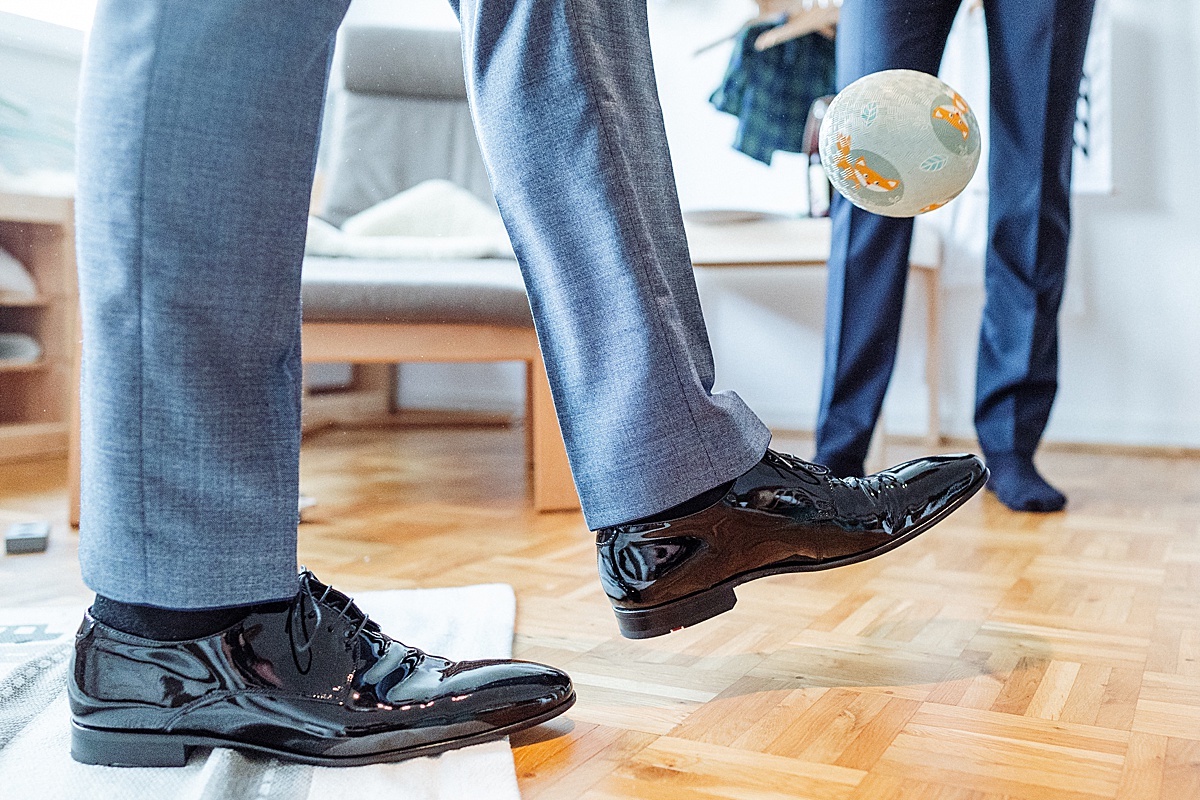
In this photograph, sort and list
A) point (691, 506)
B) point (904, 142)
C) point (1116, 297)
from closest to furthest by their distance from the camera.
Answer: point (691, 506), point (904, 142), point (1116, 297)

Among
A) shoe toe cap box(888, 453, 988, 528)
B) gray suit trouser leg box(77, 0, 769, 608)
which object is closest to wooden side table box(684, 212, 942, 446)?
shoe toe cap box(888, 453, 988, 528)

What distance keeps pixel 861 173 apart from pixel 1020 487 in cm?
62

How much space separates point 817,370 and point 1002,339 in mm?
841

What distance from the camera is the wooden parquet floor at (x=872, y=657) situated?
50 centimetres

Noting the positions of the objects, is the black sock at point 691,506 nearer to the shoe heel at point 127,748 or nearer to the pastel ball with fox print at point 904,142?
the shoe heel at point 127,748

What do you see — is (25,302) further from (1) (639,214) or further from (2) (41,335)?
(1) (639,214)

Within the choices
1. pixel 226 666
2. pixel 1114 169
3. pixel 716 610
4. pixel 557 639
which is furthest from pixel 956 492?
pixel 1114 169

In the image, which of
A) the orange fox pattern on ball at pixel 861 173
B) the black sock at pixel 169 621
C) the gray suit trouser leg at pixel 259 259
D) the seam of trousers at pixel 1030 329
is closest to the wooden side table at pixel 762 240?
the seam of trousers at pixel 1030 329

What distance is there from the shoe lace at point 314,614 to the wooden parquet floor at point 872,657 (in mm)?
107

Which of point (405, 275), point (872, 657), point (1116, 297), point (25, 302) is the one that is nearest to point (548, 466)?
point (405, 275)

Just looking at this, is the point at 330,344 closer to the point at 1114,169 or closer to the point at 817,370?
the point at 817,370

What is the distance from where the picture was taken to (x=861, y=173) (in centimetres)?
82

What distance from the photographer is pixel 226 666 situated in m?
0.49

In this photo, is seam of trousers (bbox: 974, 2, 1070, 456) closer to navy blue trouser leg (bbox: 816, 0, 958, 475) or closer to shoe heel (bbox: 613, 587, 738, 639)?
navy blue trouser leg (bbox: 816, 0, 958, 475)
